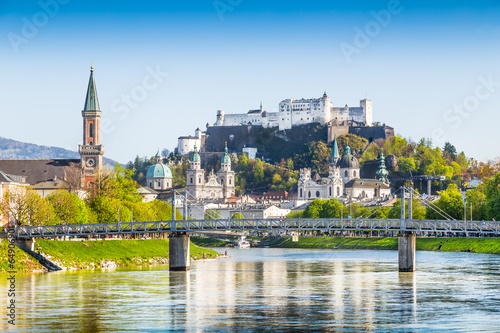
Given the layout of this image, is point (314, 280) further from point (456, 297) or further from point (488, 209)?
point (488, 209)

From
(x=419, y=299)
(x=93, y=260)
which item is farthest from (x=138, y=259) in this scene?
(x=419, y=299)

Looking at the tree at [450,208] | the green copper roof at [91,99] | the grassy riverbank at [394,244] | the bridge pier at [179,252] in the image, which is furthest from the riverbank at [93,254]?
the tree at [450,208]

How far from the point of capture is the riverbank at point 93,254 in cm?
7738

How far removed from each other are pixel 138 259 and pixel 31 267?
735 inches

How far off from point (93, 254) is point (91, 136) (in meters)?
51.9

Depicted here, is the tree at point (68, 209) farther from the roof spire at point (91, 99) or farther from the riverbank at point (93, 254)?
the roof spire at point (91, 99)

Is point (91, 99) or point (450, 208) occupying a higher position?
point (91, 99)

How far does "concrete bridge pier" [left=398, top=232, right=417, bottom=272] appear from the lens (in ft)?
257

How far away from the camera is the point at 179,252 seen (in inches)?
3145

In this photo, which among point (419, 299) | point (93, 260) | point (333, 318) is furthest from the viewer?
point (93, 260)

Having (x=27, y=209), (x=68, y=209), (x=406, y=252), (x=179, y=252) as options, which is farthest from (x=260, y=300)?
(x=68, y=209)

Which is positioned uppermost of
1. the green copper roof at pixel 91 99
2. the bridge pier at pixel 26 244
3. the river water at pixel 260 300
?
the green copper roof at pixel 91 99

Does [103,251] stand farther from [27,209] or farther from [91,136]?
[91,136]

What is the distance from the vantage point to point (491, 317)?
152ft
